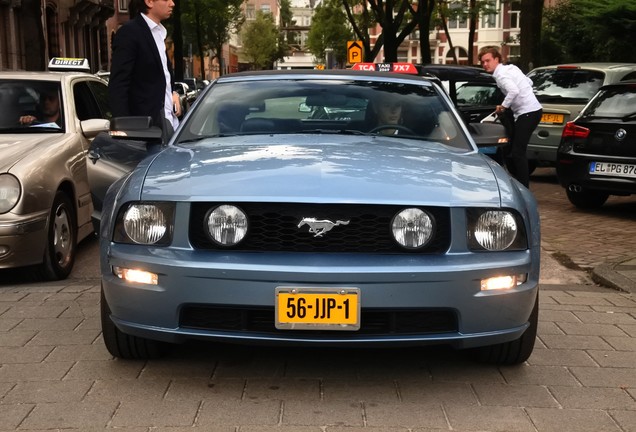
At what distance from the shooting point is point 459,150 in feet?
15.5

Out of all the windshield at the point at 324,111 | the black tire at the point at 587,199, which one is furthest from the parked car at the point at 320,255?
the black tire at the point at 587,199

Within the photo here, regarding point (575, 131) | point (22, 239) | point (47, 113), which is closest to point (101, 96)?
point (47, 113)

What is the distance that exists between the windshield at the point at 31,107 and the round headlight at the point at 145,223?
3.54 meters

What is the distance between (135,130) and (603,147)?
20.2 ft

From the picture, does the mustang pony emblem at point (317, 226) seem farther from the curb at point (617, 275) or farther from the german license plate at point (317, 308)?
the curb at point (617, 275)

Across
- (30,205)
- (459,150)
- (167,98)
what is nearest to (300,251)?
(459,150)

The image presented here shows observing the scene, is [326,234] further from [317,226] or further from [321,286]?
[321,286]

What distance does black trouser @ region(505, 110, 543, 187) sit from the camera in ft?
34.9

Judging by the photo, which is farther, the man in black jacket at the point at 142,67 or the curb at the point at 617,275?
the man in black jacket at the point at 142,67

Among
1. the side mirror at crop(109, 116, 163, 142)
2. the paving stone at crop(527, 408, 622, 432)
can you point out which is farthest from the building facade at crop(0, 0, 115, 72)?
the paving stone at crop(527, 408, 622, 432)

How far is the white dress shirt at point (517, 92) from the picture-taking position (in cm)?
1068

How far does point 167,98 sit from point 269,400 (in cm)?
364

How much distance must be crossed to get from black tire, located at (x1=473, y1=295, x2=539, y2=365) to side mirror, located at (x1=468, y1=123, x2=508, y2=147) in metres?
1.30

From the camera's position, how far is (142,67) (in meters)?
6.71
